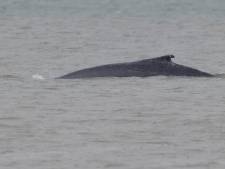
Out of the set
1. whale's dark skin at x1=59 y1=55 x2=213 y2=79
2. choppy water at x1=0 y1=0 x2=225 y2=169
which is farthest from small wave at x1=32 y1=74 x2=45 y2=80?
whale's dark skin at x1=59 y1=55 x2=213 y2=79

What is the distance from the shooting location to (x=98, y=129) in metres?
15.3

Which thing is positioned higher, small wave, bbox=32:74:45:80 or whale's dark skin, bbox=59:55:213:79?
whale's dark skin, bbox=59:55:213:79

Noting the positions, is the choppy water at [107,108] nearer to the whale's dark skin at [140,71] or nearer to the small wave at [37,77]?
the small wave at [37,77]

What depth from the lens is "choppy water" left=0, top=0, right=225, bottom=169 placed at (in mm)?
13430

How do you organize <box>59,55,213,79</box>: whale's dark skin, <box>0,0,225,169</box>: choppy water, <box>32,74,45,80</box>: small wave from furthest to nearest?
<box>32,74,45,80</box>: small wave < <box>59,55,213,79</box>: whale's dark skin < <box>0,0,225,169</box>: choppy water

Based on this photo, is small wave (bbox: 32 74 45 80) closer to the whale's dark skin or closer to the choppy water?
the choppy water

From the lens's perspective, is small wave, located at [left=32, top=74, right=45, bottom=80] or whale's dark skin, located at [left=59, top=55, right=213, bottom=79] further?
small wave, located at [left=32, top=74, right=45, bottom=80]

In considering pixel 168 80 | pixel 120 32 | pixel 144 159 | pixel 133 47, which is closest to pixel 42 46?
pixel 133 47

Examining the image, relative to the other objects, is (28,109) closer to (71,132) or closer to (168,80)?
(71,132)

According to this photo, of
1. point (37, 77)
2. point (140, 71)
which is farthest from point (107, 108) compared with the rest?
point (37, 77)

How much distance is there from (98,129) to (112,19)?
32765 millimetres

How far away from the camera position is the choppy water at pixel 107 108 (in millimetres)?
13430

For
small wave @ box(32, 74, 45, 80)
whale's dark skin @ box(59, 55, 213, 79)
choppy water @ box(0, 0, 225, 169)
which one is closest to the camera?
choppy water @ box(0, 0, 225, 169)

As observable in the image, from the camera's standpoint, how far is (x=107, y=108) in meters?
17.4
